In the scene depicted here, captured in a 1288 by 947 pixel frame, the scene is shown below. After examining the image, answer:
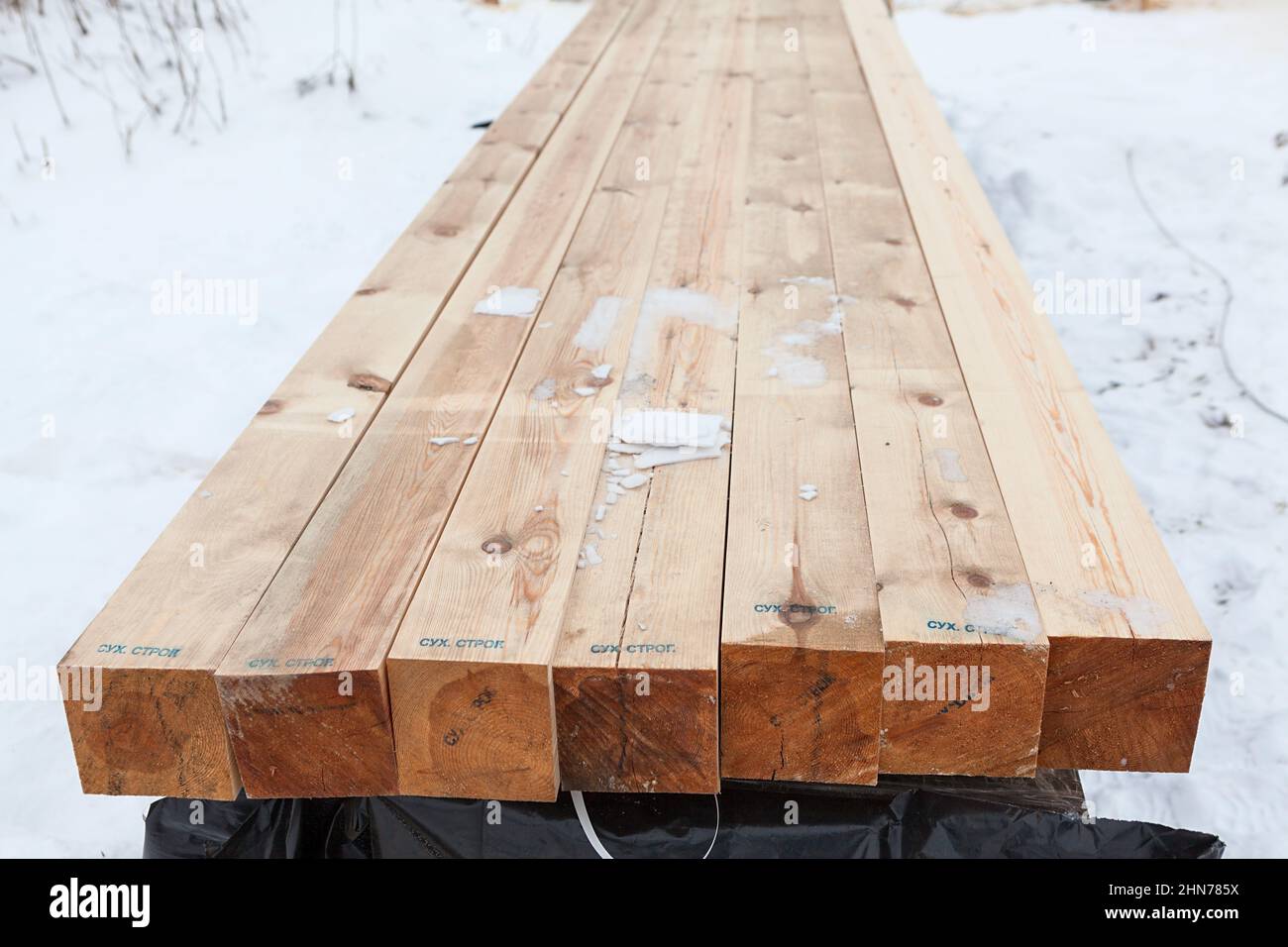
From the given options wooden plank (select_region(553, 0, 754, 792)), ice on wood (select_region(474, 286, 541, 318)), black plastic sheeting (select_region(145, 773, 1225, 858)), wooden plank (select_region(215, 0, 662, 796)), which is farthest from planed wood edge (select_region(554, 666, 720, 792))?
ice on wood (select_region(474, 286, 541, 318))

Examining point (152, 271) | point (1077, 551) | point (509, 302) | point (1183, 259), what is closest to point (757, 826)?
point (1077, 551)

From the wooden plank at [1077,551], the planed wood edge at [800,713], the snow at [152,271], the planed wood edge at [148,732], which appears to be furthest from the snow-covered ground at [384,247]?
the planed wood edge at [800,713]

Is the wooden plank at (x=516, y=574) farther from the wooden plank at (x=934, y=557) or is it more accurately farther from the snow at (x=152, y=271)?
the snow at (x=152, y=271)

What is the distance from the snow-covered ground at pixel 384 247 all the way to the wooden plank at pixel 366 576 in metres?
0.96

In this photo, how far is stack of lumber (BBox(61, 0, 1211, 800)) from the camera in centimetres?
136

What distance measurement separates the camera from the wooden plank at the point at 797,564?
136 cm

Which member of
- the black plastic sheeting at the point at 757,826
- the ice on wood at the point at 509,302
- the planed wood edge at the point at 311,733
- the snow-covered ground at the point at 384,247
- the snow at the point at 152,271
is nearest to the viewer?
the planed wood edge at the point at 311,733

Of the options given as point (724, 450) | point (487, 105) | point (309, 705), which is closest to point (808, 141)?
point (724, 450)

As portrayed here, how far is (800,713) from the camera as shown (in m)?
1.39

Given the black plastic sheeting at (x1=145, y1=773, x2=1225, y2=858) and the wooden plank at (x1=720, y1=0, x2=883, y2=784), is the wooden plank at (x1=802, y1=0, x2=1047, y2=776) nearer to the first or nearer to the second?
the wooden plank at (x1=720, y1=0, x2=883, y2=784)

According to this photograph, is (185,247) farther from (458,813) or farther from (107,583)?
(458,813)

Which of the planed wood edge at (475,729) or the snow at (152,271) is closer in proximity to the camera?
the planed wood edge at (475,729)

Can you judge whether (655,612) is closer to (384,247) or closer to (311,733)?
(311,733)

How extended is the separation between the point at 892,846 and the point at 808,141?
2164mm
